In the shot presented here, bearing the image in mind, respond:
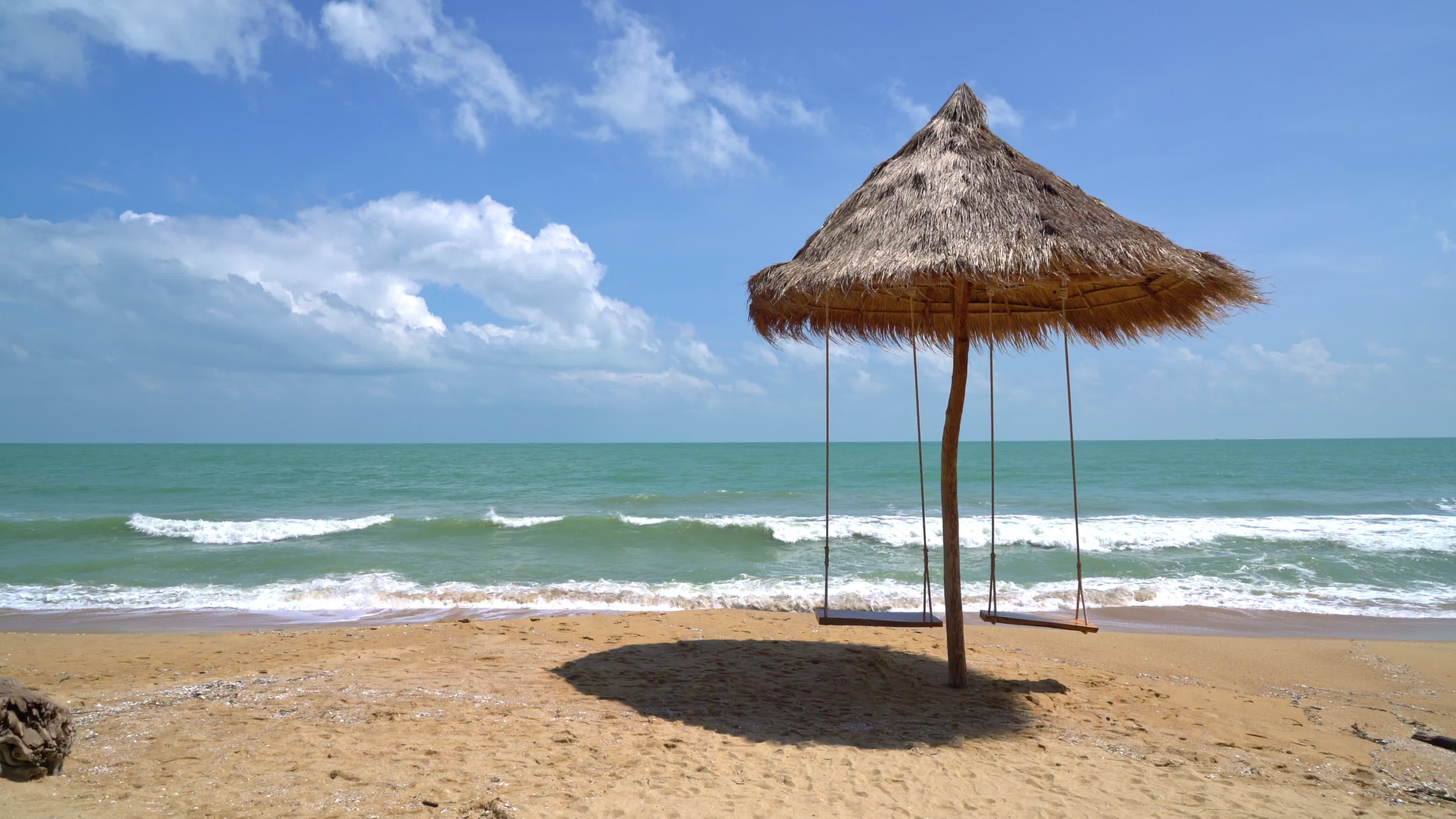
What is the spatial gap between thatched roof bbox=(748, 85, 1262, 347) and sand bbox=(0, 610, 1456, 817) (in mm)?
2212

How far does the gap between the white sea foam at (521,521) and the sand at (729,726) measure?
8403 mm

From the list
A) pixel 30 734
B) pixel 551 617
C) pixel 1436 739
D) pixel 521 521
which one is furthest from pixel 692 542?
pixel 30 734

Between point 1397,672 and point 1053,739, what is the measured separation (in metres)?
3.58

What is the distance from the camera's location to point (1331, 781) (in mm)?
3184

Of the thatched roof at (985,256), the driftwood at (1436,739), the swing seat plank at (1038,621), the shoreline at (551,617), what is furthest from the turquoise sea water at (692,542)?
the driftwood at (1436,739)

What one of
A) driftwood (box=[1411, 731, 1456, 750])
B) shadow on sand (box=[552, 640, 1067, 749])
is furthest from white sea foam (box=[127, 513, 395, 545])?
driftwood (box=[1411, 731, 1456, 750])

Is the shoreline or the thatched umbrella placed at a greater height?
the thatched umbrella

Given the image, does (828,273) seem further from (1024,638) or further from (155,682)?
(155,682)

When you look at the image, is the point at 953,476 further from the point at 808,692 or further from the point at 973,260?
the point at 808,692

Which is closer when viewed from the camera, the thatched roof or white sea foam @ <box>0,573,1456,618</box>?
the thatched roof

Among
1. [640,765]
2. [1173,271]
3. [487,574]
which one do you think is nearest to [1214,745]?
[1173,271]

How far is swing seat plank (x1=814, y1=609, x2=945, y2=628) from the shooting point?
13.2ft

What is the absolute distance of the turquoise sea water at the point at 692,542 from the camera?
8.36m

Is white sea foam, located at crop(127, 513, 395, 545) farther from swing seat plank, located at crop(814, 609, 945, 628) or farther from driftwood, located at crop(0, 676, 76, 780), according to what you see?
swing seat plank, located at crop(814, 609, 945, 628)
